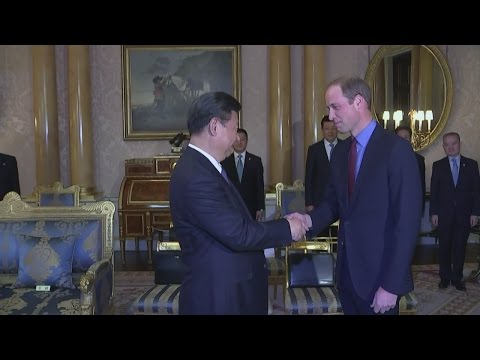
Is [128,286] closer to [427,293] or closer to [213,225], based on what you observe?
[427,293]

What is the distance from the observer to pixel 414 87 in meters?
8.10

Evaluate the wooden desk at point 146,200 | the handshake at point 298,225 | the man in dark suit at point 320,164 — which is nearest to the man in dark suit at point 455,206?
the man in dark suit at point 320,164

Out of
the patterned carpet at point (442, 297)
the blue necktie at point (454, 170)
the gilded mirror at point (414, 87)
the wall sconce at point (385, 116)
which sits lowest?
the patterned carpet at point (442, 297)

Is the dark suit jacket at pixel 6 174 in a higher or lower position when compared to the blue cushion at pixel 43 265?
higher

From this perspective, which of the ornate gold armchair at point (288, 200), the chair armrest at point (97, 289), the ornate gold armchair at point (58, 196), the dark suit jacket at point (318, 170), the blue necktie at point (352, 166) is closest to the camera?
the blue necktie at point (352, 166)

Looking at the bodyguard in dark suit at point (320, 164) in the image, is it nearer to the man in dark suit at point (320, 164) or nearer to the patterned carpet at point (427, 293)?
the man in dark suit at point (320, 164)

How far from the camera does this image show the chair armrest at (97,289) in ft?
11.0

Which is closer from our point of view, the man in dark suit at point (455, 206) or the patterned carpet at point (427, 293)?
the patterned carpet at point (427, 293)

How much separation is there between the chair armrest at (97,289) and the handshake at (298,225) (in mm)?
1583

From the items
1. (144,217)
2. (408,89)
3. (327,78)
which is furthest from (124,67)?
(408,89)

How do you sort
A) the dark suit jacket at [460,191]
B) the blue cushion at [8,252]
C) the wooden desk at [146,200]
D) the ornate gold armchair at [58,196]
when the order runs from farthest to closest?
the wooden desk at [146,200] → the ornate gold armchair at [58,196] → the dark suit jacket at [460,191] → the blue cushion at [8,252]

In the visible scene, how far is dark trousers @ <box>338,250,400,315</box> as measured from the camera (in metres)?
2.39

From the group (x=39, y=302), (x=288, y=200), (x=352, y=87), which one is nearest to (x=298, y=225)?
(x=352, y=87)

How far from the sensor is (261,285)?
7.66 feet
